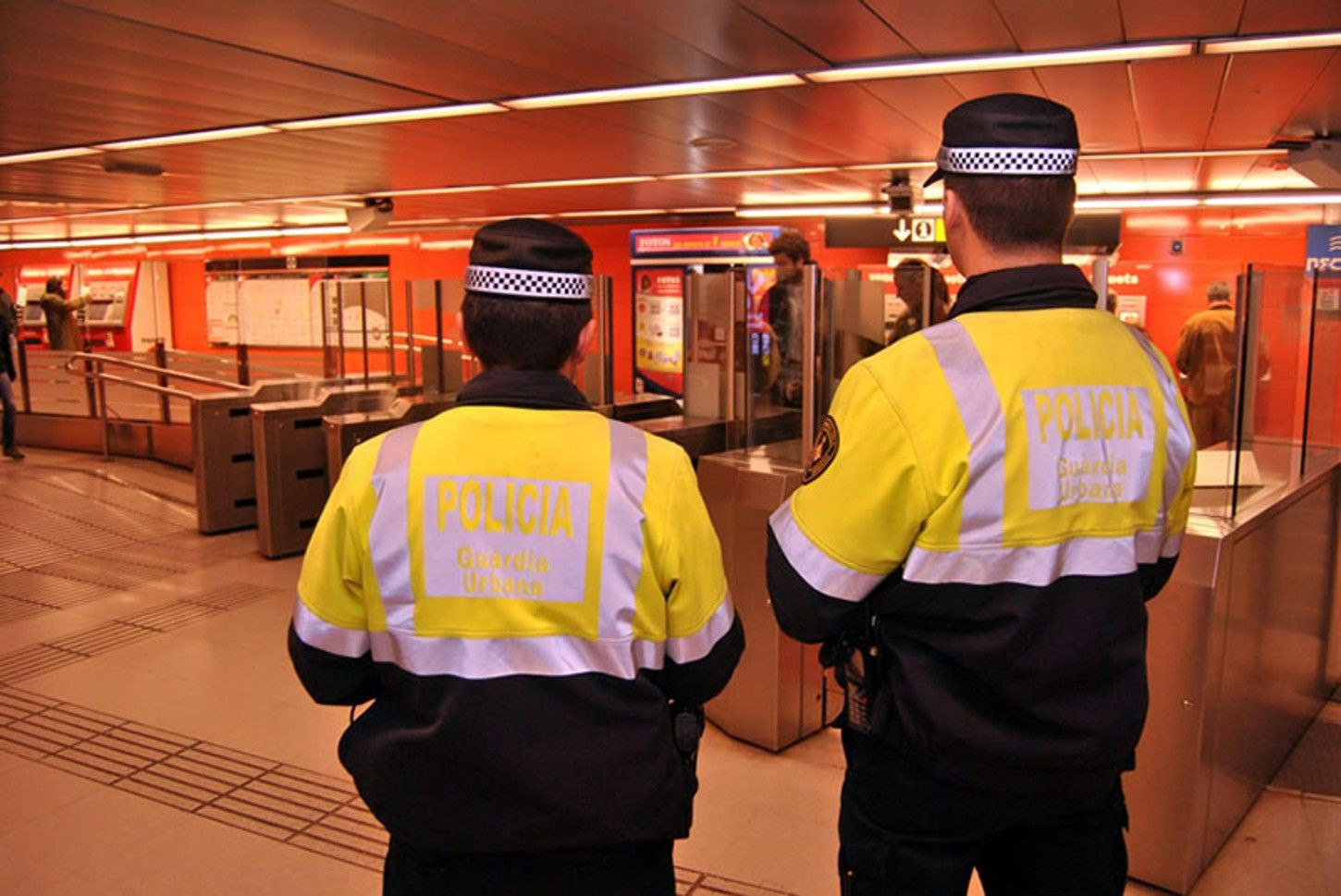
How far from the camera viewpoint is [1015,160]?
1.37 m

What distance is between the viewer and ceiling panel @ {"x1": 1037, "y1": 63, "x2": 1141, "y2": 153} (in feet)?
13.2

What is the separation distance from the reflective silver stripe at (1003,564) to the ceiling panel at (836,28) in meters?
2.25

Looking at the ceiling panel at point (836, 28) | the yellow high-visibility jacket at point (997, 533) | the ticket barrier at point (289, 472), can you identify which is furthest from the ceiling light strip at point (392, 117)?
the yellow high-visibility jacket at point (997, 533)

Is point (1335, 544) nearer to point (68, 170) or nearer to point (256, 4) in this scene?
point (256, 4)

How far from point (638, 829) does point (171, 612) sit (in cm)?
440

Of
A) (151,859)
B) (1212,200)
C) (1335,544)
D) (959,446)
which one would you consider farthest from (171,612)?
(1212,200)

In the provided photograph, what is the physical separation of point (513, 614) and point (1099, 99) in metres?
4.20

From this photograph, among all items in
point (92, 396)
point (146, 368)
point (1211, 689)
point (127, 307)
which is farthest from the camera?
point (127, 307)

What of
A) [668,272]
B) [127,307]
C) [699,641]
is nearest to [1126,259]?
[668,272]

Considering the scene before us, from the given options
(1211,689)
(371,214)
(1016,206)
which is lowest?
(1211,689)

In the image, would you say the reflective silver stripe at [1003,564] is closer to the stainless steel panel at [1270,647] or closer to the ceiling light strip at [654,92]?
the stainless steel panel at [1270,647]

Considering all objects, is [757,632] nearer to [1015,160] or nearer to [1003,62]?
[1003,62]

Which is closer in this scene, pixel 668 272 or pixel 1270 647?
pixel 1270 647

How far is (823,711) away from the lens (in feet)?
11.7
